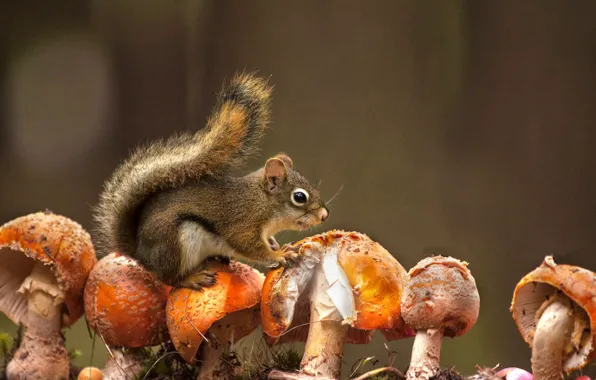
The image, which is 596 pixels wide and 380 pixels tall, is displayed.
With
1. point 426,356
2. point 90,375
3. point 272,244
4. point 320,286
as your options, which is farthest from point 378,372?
point 90,375

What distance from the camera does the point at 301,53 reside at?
230cm

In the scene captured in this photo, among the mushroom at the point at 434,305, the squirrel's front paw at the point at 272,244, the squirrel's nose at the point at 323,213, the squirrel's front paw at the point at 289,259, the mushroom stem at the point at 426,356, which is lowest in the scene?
the mushroom stem at the point at 426,356

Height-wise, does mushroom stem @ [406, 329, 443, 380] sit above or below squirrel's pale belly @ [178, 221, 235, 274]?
below

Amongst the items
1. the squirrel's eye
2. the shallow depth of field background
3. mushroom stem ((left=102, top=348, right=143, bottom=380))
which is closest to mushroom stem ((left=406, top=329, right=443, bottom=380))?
the squirrel's eye

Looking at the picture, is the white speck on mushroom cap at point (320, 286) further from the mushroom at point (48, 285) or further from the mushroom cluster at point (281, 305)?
the mushroom at point (48, 285)

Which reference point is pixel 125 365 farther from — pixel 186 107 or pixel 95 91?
pixel 95 91

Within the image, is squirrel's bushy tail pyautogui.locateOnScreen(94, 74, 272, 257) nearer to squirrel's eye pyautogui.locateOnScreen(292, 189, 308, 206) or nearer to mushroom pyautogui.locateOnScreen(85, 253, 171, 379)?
mushroom pyautogui.locateOnScreen(85, 253, 171, 379)

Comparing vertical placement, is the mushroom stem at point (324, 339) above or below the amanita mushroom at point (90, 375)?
above

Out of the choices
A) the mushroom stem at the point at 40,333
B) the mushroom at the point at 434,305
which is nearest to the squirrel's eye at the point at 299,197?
the mushroom at the point at 434,305

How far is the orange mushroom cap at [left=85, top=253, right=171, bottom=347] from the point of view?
1617 millimetres

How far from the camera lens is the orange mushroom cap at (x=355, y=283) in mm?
1401

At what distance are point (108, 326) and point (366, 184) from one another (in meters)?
1.00

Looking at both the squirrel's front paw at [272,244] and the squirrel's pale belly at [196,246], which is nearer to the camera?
the squirrel's pale belly at [196,246]

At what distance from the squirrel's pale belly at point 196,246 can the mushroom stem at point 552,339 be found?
2.34ft
